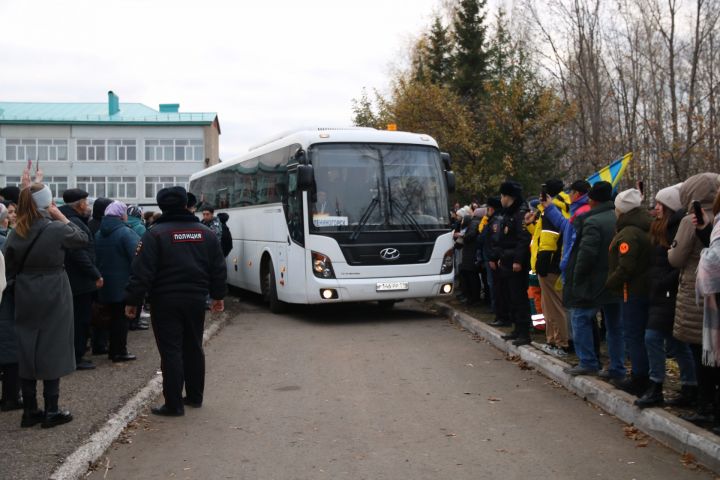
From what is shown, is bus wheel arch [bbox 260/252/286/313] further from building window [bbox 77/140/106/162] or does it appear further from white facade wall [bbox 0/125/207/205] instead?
building window [bbox 77/140/106/162]

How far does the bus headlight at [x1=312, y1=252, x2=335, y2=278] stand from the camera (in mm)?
13352

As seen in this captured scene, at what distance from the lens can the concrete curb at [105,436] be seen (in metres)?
5.27

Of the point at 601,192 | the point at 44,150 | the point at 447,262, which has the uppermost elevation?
the point at 44,150

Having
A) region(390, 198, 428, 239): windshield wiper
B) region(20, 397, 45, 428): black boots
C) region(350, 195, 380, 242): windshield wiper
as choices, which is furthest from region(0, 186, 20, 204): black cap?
region(390, 198, 428, 239): windshield wiper


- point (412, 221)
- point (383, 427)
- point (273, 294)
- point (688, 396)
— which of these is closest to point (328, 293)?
point (412, 221)

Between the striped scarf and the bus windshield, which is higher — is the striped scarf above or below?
below

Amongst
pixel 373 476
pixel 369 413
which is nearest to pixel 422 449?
pixel 373 476

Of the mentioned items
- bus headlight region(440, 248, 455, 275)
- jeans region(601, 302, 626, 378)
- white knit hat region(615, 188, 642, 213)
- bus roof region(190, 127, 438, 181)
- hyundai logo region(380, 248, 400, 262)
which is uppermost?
bus roof region(190, 127, 438, 181)

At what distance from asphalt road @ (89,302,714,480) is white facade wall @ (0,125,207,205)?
65.0 m

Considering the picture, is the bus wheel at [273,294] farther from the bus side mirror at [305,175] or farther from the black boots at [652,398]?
the black boots at [652,398]

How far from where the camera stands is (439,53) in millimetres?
42594

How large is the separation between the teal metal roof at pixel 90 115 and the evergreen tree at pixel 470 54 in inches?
1493

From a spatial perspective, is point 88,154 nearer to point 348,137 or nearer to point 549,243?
point 348,137

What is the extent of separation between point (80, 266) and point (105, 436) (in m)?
2.53
